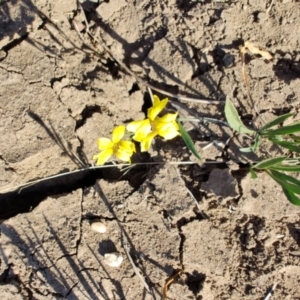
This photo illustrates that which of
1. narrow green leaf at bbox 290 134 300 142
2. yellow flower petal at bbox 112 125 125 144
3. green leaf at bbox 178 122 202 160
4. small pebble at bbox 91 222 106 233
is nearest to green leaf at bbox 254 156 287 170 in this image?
narrow green leaf at bbox 290 134 300 142

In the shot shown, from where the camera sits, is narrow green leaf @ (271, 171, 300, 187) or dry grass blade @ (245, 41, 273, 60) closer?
narrow green leaf @ (271, 171, 300, 187)

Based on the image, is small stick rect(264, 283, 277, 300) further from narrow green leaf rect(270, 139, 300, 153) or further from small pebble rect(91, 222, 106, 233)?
small pebble rect(91, 222, 106, 233)

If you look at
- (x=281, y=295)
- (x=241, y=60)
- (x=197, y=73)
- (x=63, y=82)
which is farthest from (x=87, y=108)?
(x=281, y=295)

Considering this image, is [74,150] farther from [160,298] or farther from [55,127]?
[160,298]

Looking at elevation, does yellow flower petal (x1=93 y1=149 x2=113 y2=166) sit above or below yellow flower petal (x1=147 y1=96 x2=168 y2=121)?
below

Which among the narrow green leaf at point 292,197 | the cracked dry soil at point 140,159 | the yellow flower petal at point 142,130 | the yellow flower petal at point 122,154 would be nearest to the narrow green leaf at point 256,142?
the cracked dry soil at point 140,159

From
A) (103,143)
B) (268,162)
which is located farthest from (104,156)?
(268,162)
